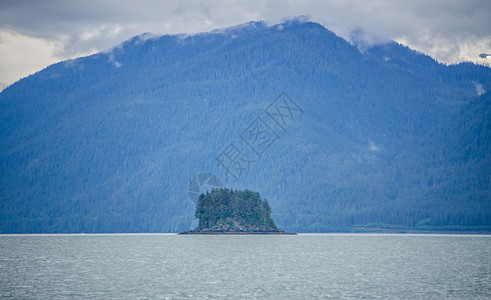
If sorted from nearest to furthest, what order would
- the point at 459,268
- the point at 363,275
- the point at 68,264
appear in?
1. the point at 363,275
2. the point at 459,268
3. the point at 68,264

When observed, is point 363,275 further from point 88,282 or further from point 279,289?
point 88,282

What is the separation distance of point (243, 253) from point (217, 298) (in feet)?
231

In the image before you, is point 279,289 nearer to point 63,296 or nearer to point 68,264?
point 63,296

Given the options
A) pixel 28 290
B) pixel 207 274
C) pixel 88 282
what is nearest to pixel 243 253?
pixel 207 274

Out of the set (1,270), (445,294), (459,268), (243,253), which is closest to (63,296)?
(1,270)

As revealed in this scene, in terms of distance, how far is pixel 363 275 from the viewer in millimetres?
95438

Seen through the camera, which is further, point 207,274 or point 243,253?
point 243,253

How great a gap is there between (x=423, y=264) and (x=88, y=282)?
5512 cm

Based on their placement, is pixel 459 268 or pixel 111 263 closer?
pixel 459 268

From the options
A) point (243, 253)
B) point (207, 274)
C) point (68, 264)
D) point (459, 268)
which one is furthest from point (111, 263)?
point (459, 268)

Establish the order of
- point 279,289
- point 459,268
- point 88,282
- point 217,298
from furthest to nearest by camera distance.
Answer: point 459,268, point 88,282, point 279,289, point 217,298

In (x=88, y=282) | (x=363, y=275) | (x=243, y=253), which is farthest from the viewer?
(x=243, y=253)

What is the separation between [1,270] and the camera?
10112 cm

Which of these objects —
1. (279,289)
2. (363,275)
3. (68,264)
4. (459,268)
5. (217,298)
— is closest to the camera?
(217,298)
